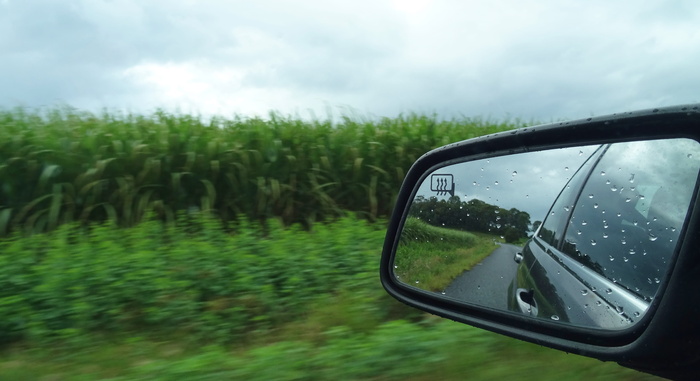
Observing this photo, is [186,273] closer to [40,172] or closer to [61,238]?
[61,238]

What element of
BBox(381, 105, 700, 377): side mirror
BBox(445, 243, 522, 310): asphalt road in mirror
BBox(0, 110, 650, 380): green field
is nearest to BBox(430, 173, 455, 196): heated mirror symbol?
BBox(381, 105, 700, 377): side mirror

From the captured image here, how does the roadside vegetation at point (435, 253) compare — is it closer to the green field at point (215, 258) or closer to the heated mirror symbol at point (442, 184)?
the heated mirror symbol at point (442, 184)

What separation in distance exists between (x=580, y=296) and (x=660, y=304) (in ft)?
1.36

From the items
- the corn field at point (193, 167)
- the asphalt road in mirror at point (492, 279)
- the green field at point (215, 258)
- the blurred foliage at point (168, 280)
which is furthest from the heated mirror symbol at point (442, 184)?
the corn field at point (193, 167)

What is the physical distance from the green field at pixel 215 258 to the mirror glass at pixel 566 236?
103 cm

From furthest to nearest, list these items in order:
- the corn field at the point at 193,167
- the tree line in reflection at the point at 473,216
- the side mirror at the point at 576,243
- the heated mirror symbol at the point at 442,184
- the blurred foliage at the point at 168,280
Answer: the corn field at the point at 193,167 → the blurred foliage at the point at 168,280 → the heated mirror symbol at the point at 442,184 → the tree line in reflection at the point at 473,216 → the side mirror at the point at 576,243

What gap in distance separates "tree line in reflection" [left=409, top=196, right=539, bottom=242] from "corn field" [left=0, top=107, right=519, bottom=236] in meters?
4.55

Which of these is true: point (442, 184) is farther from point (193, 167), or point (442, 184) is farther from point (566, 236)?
point (193, 167)

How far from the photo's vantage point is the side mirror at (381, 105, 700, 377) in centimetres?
128

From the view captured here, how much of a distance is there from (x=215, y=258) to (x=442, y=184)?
115 inches

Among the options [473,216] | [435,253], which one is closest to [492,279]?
[473,216]

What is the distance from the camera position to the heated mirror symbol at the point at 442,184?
2.13 m

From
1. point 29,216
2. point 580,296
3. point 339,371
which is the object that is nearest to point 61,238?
point 29,216

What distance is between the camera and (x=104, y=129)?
7.02 metres
